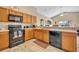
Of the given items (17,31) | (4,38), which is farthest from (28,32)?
(4,38)

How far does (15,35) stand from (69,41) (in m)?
1.28

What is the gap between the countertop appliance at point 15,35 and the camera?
218 cm

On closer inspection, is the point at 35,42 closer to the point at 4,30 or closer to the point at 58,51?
the point at 58,51

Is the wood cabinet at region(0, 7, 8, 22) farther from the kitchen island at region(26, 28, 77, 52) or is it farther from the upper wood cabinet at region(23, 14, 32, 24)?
the kitchen island at region(26, 28, 77, 52)

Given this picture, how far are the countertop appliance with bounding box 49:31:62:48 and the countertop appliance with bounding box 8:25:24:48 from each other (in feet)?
2.35

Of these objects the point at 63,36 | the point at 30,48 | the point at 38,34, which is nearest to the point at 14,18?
the point at 38,34

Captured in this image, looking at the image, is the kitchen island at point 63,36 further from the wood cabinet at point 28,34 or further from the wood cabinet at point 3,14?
the wood cabinet at point 3,14

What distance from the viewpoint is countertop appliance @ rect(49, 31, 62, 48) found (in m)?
2.23

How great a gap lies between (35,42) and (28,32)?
306mm

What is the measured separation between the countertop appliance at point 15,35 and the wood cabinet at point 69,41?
3.24 feet

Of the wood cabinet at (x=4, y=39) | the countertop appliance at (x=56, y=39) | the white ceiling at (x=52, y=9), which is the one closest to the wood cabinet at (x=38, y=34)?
the countertop appliance at (x=56, y=39)

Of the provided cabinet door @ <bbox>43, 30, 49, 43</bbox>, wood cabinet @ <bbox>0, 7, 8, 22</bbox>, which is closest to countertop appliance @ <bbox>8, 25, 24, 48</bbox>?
wood cabinet @ <bbox>0, 7, 8, 22</bbox>

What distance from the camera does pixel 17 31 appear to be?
2.24 m

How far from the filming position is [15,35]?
2264 millimetres
